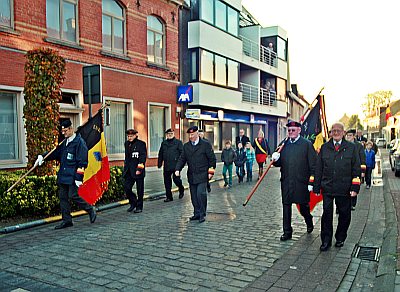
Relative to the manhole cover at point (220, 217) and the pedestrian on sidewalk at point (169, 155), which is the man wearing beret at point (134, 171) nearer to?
the pedestrian on sidewalk at point (169, 155)

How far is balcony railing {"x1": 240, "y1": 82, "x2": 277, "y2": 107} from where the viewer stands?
25547 mm

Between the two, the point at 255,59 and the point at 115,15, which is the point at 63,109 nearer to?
the point at 115,15

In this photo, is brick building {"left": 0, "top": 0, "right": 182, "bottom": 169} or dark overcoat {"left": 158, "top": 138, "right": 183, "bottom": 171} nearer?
dark overcoat {"left": 158, "top": 138, "right": 183, "bottom": 171}

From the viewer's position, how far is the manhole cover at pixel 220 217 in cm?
760

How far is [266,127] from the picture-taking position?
98.9 feet

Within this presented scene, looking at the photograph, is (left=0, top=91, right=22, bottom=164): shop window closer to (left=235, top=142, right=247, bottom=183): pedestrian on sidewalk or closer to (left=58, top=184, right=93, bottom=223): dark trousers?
(left=58, top=184, right=93, bottom=223): dark trousers

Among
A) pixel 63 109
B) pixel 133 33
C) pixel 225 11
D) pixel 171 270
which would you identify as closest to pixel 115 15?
pixel 133 33

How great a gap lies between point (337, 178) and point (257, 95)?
22.0m

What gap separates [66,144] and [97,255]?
2612mm

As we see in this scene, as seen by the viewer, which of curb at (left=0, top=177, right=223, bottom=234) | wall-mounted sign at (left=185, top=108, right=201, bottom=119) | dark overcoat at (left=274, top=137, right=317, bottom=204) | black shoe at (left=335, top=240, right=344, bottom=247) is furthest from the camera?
wall-mounted sign at (left=185, top=108, right=201, bottom=119)

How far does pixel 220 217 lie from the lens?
7.79 m

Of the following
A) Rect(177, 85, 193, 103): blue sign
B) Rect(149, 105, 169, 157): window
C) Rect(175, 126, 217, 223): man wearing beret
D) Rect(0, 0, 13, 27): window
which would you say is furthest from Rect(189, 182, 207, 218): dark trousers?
Rect(177, 85, 193, 103): blue sign

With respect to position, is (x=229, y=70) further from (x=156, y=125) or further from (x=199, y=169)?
(x=199, y=169)

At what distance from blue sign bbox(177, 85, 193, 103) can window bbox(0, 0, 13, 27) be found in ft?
28.1
